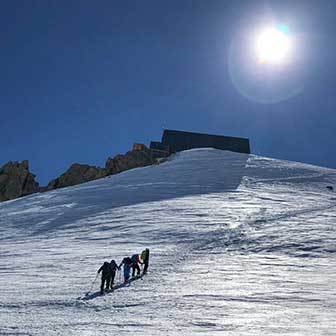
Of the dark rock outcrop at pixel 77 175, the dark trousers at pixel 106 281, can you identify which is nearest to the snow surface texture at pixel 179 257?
the dark trousers at pixel 106 281

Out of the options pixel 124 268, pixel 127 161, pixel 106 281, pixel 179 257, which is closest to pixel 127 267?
pixel 124 268

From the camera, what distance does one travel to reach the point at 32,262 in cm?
1819

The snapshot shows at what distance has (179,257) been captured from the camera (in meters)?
18.2

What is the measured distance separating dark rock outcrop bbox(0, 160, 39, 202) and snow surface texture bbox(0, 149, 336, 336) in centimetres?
2684

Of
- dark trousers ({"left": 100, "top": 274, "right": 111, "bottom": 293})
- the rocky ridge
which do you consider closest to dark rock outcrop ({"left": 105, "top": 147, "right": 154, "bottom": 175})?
the rocky ridge

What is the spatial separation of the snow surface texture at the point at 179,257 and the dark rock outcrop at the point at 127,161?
26.4m

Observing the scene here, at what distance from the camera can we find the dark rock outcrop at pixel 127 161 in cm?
6962

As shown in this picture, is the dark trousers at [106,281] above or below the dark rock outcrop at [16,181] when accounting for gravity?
below

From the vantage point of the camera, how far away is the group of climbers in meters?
13.7

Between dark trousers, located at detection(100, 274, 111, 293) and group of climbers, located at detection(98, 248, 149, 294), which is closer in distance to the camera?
dark trousers, located at detection(100, 274, 111, 293)

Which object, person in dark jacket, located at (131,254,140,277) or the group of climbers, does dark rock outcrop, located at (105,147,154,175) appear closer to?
the group of climbers

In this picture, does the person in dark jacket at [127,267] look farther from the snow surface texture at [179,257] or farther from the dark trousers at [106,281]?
the dark trousers at [106,281]

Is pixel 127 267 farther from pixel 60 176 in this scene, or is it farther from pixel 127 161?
pixel 127 161

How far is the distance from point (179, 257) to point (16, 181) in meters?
55.4
